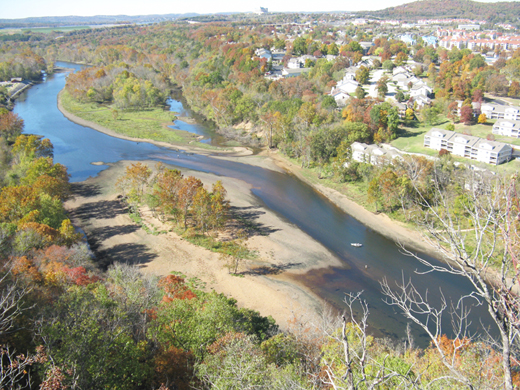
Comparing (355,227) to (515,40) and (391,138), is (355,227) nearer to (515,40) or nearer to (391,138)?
(391,138)

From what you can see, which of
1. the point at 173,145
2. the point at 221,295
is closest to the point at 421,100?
the point at 173,145

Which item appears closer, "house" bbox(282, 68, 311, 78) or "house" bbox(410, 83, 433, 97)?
"house" bbox(410, 83, 433, 97)

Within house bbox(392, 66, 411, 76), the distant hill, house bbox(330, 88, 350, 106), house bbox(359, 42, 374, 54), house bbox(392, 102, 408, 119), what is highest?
the distant hill

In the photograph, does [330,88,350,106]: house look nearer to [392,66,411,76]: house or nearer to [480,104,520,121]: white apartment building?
[392,66,411,76]: house

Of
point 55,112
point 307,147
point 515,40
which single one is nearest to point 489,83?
point 307,147

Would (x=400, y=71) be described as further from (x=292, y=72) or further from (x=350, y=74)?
(x=292, y=72)

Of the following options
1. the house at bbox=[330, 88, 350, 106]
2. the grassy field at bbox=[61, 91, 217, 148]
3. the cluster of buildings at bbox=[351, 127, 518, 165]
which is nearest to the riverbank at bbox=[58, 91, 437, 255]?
the grassy field at bbox=[61, 91, 217, 148]
